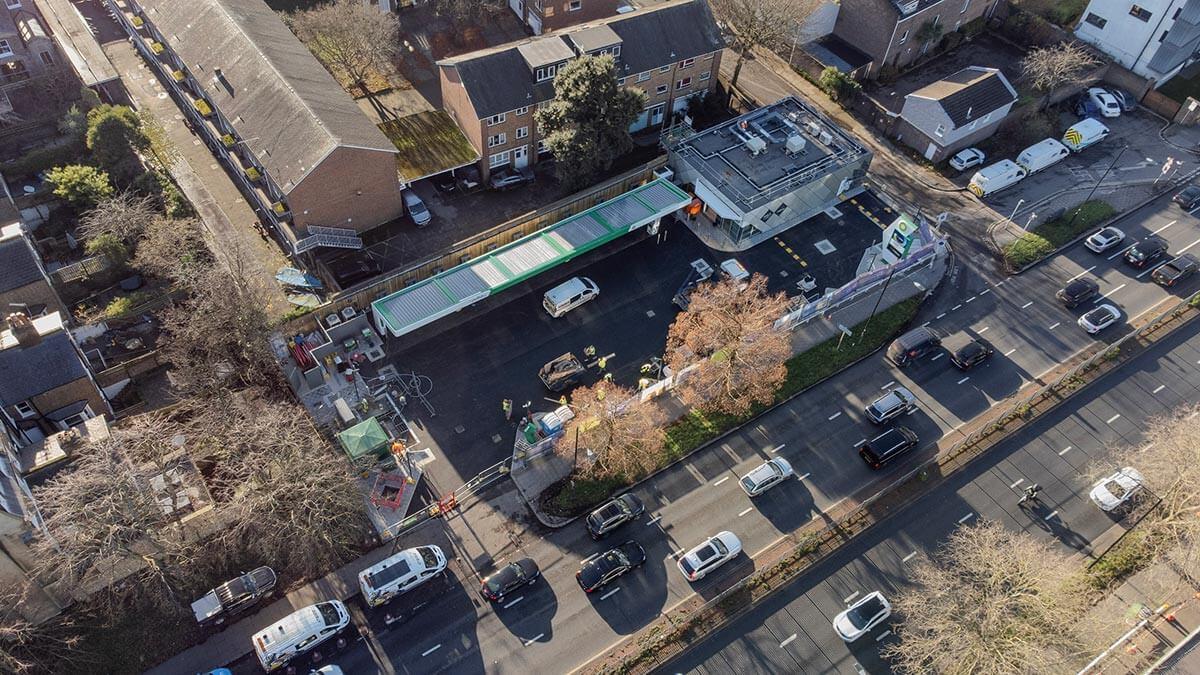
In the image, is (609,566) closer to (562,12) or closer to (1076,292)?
(1076,292)

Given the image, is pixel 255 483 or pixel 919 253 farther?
pixel 919 253

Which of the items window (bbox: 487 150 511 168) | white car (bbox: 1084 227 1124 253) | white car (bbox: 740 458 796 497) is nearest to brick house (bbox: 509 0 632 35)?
window (bbox: 487 150 511 168)

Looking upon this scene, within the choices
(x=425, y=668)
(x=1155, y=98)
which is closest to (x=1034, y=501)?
Answer: (x=425, y=668)

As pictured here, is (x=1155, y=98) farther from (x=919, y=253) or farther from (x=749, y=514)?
(x=749, y=514)

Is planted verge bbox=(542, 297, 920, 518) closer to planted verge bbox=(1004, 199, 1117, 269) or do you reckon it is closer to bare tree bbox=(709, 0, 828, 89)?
planted verge bbox=(1004, 199, 1117, 269)

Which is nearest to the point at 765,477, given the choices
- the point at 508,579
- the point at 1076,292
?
the point at 508,579

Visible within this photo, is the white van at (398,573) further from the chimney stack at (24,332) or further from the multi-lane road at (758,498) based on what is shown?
the chimney stack at (24,332)
